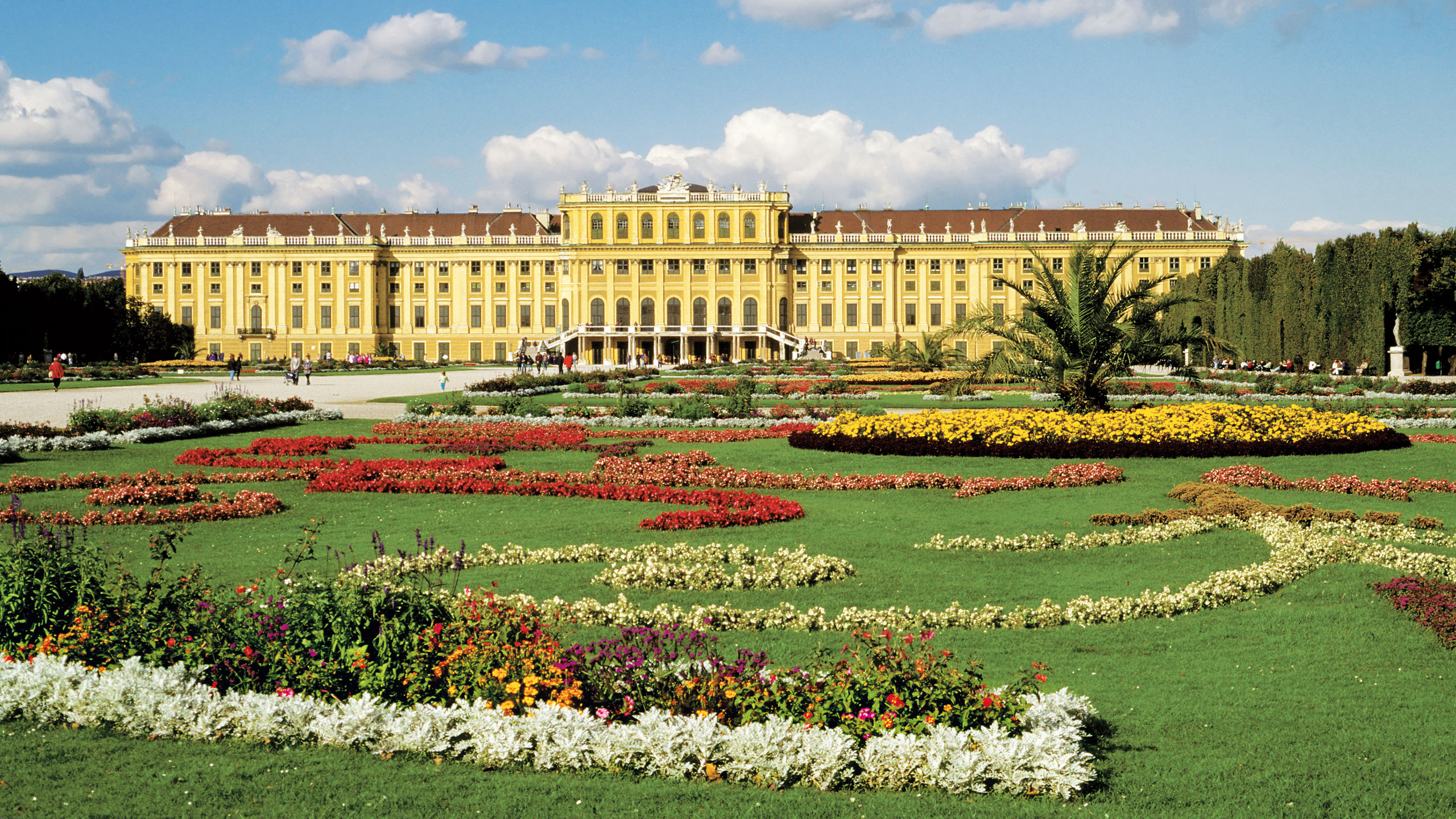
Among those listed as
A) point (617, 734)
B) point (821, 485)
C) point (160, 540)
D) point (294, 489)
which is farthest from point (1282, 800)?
point (294, 489)

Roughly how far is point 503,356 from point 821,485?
76055mm

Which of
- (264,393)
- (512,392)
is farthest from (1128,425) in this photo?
(264,393)

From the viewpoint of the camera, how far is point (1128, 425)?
1862 cm

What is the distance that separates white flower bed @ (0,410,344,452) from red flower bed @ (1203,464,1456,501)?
18061 millimetres

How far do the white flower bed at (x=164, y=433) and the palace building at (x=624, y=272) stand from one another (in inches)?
2254

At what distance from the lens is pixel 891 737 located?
562 centimetres

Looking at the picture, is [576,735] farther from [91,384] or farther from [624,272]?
[624,272]

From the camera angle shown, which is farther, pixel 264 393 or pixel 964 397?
pixel 264 393

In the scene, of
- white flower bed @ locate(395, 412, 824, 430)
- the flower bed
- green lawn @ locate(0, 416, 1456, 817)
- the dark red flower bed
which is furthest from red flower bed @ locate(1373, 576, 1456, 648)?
white flower bed @ locate(395, 412, 824, 430)

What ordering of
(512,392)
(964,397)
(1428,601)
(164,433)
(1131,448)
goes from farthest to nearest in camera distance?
(512,392) < (964,397) < (164,433) < (1131,448) < (1428,601)

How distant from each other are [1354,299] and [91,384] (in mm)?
49540

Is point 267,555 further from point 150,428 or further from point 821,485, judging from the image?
point 150,428

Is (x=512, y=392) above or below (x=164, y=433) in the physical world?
above

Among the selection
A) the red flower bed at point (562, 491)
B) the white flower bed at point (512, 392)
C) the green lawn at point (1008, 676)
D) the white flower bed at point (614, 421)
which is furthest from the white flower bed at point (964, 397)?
the red flower bed at point (562, 491)
